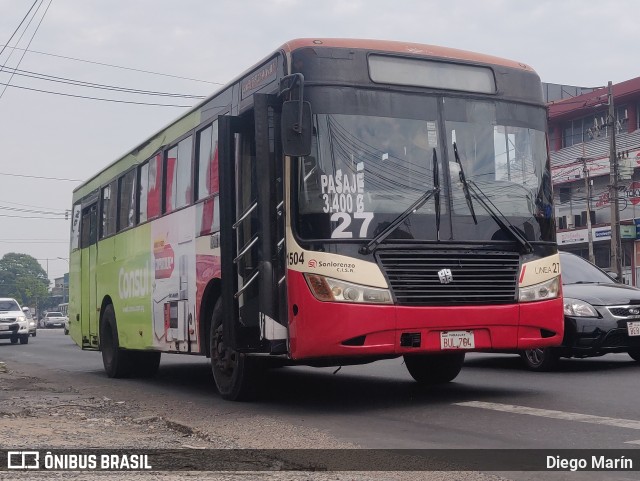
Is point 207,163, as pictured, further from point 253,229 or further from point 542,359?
point 542,359

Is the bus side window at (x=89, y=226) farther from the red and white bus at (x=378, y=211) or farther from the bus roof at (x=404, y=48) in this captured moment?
the bus roof at (x=404, y=48)

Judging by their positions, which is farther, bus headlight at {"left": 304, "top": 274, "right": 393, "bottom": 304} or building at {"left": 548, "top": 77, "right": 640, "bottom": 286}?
building at {"left": 548, "top": 77, "right": 640, "bottom": 286}

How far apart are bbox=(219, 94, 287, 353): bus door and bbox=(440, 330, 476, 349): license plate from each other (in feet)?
4.66

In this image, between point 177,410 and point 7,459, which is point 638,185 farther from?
point 7,459

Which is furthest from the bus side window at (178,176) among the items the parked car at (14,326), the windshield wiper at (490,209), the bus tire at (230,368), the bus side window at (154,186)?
the parked car at (14,326)

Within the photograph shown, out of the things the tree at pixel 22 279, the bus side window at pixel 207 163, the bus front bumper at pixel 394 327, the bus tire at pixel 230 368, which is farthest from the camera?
the tree at pixel 22 279

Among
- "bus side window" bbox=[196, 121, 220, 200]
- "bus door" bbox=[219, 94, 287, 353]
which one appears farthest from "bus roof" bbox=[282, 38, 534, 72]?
"bus side window" bbox=[196, 121, 220, 200]

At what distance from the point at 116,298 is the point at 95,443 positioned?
766cm

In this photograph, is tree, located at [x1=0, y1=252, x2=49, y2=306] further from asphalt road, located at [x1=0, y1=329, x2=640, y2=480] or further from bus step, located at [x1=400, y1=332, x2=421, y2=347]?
bus step, located at [x1=400, y1=332, x2=421, y2=347]

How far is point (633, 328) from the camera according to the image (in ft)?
38.7

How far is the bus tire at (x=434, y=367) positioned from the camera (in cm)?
1096

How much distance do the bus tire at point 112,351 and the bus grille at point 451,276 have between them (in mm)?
7026

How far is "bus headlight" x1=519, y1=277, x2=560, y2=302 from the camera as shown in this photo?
355 inches

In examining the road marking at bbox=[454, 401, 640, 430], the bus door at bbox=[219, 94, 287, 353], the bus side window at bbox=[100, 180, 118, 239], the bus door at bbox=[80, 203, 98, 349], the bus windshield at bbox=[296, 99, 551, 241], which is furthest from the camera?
the bus door at bbox=[80, 203, 98, 349]
